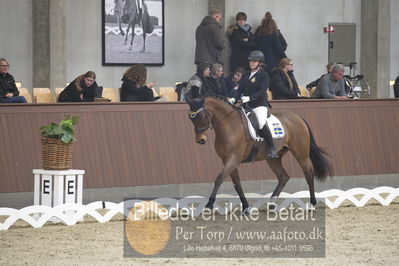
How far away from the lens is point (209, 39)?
16.9 meters

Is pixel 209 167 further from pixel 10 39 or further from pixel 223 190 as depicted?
pixel 10 39

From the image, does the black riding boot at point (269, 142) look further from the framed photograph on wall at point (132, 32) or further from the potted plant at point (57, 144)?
the framed photograph on wall at point (132, 32)

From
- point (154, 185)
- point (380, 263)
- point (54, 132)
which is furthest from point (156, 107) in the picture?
point (380, 263)

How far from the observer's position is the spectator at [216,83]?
47.5 ft

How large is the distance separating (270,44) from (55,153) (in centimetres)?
797

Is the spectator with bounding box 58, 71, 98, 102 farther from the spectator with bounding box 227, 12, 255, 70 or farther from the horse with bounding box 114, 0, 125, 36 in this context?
the spectator with bounding box 227, 12, 255, 70

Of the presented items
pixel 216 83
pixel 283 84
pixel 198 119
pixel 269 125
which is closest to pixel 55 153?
pixel 198 119

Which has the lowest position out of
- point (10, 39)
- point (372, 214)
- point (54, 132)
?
point (372, 214)

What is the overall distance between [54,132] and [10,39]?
6.89 metres

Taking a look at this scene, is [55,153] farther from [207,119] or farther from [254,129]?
[254,129]

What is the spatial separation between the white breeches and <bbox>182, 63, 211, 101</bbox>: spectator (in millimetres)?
2344

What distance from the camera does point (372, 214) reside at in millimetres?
12258

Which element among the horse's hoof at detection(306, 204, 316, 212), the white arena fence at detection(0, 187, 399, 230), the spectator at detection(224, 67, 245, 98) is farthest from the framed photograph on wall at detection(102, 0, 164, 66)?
the horse's hoof at detection(306, 204, 316, 212)

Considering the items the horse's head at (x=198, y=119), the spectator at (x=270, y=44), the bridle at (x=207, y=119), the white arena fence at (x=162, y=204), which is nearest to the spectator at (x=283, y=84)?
the white arena fence at (x=162, y=204)
